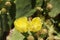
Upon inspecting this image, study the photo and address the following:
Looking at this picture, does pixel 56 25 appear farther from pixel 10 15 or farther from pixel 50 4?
pixel 10 15

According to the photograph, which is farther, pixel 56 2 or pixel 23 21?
pixel 56 2

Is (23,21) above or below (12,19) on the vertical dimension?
below

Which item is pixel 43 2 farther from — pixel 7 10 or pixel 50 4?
pixel 7 10

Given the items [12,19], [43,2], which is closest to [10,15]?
[12,19]

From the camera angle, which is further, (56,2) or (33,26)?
(56,2)

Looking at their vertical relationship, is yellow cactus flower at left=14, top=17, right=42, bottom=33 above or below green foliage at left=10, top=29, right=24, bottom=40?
below

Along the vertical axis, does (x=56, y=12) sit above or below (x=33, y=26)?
above

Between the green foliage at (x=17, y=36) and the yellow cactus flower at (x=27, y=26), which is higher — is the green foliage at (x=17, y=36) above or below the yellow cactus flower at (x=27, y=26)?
above

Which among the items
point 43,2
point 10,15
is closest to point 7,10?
point 10,15
